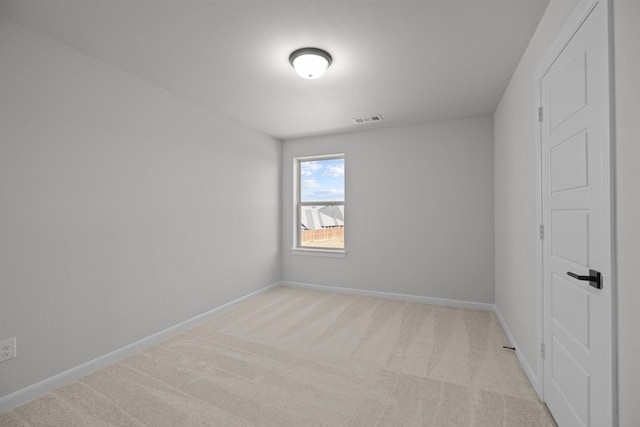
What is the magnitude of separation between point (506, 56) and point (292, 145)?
3.35 meters

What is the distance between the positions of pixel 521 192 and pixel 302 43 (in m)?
2.22

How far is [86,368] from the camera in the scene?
226 cm

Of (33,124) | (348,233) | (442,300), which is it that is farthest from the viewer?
(348,233)

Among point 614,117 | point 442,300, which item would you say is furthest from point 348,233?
point 614,117

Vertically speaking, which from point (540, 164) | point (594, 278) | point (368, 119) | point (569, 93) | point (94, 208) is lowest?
point (594, 278)

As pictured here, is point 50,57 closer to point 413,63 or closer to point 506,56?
point 413,63

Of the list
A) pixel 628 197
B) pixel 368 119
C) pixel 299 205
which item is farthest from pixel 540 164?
pixel 299 205

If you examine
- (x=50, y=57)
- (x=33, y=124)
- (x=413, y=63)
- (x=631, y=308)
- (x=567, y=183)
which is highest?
(x=413, y=63)

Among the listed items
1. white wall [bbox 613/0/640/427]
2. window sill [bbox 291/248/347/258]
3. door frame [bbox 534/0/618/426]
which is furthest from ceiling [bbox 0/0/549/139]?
window sill [bbox 291/248/347/258]

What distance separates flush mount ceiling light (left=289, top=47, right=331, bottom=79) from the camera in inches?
88.6

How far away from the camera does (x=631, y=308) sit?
1040mm

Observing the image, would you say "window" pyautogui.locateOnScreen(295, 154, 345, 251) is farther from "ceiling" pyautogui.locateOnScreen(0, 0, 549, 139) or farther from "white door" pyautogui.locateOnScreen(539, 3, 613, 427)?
"white door" pyautogui.locateOnScreen(539, 3, 613, 427)

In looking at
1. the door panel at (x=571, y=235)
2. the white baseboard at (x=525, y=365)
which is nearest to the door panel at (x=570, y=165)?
the door panel at (x=571, y=235)

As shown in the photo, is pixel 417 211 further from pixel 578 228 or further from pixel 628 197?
pixel 628 197
